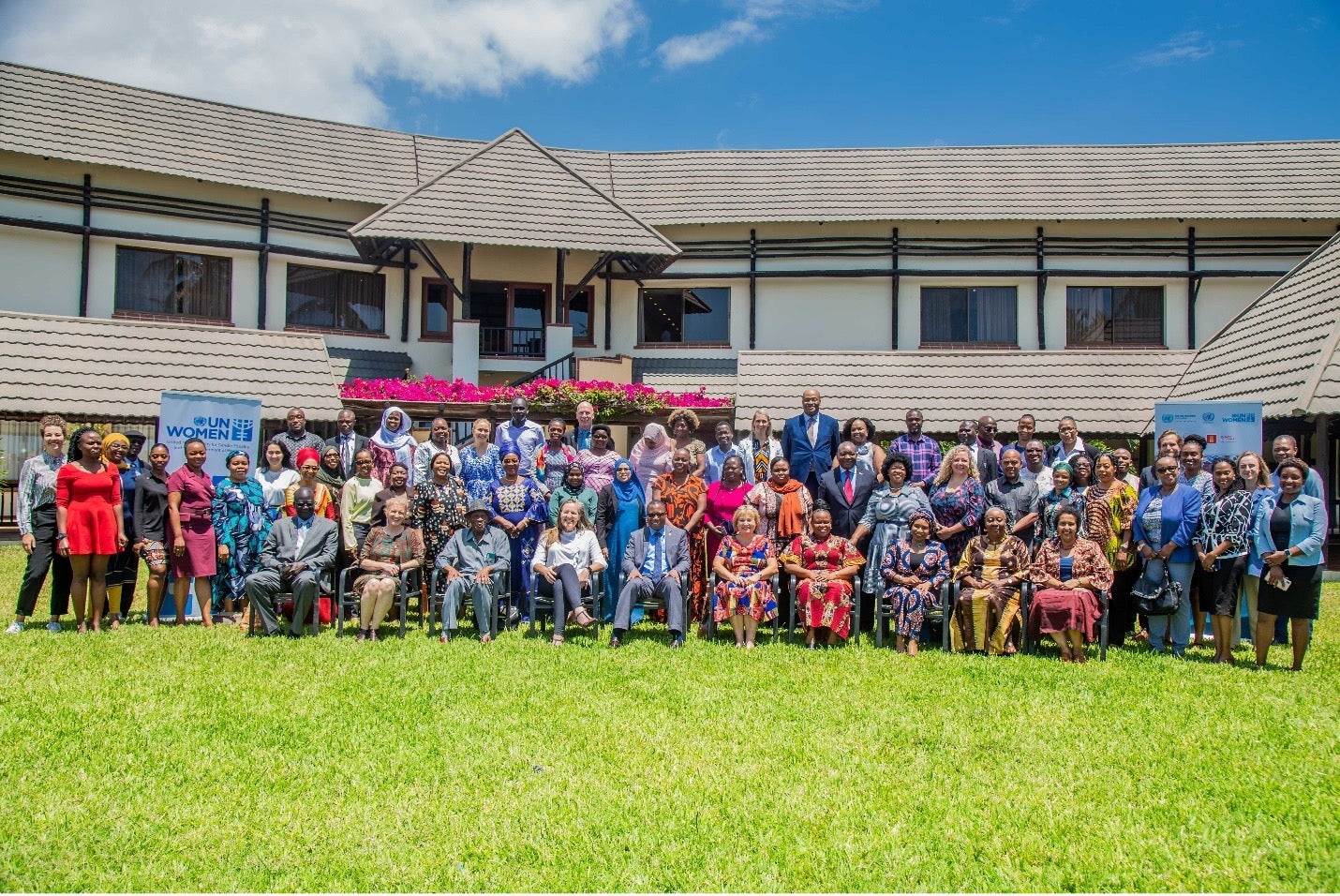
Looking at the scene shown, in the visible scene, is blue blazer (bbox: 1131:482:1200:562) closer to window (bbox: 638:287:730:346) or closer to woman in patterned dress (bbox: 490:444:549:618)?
woman in patterned dress (bbox: 490:444:549:618)

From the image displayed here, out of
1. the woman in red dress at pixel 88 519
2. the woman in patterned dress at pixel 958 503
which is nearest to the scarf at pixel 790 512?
the woman in patterned dress at pixel 958 503

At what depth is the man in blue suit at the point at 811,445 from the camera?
406 inches

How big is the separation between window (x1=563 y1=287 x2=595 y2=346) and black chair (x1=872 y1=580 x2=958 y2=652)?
42.2ft

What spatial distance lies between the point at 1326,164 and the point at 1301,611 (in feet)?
58.4

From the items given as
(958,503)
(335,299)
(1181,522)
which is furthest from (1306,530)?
(335,299)

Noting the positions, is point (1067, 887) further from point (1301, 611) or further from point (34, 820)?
point (1301, 611)

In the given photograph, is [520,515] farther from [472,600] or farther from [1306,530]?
[1306,530]

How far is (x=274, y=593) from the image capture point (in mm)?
9125

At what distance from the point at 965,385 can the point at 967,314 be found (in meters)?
5.17

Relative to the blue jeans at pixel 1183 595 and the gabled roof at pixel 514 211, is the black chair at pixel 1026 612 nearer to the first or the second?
the blue jeans at pixel 1183 595

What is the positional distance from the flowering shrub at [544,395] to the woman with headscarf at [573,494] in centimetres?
482

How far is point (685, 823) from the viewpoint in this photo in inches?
186

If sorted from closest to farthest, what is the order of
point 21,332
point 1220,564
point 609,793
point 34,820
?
point 34,820, point 609,793, point 1220,564, point 21,332

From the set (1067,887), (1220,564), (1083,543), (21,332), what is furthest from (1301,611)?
(21,332)
